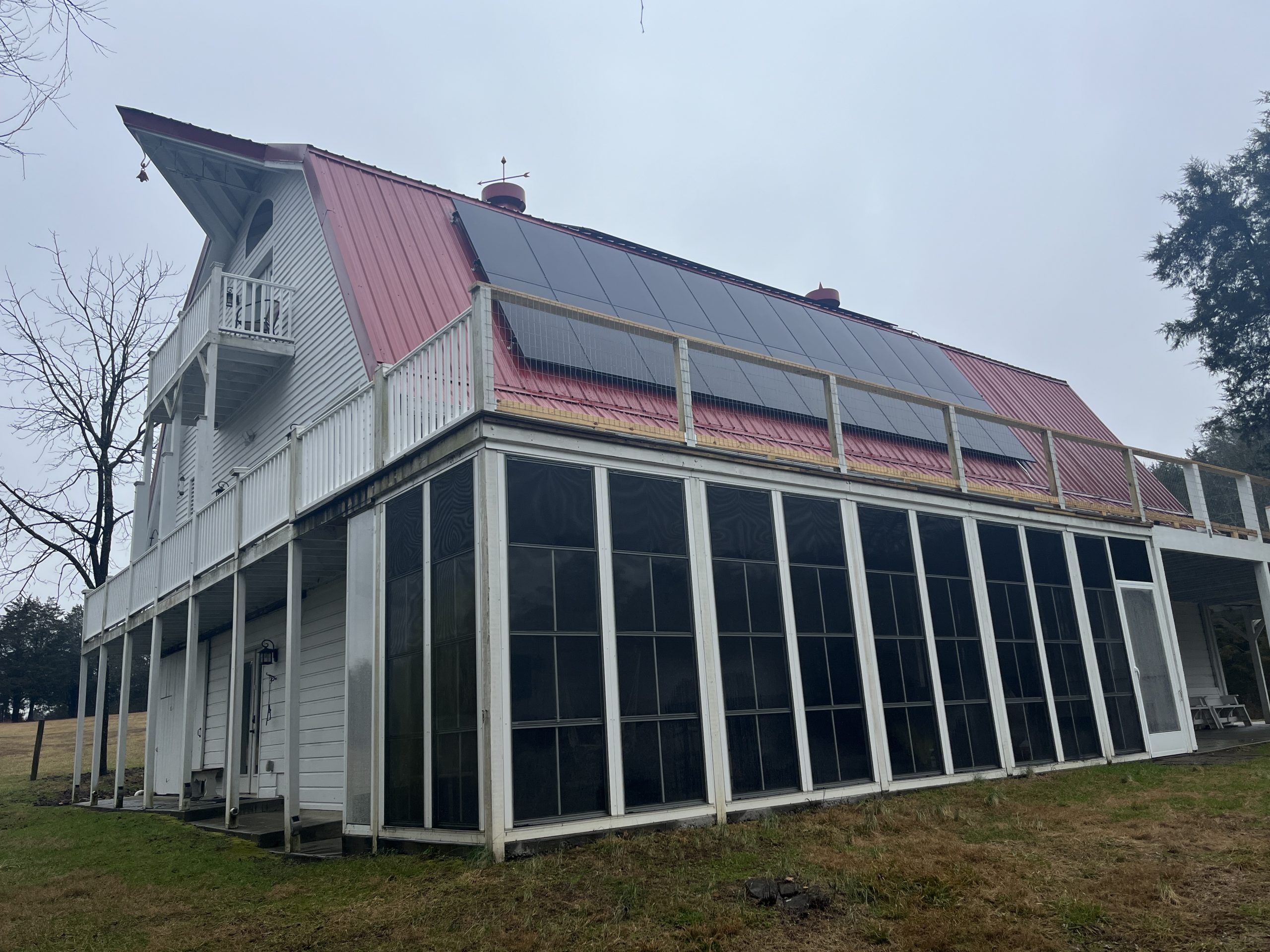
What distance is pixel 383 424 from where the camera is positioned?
29.7ft

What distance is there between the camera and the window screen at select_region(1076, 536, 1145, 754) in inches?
490

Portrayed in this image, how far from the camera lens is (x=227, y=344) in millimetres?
13531

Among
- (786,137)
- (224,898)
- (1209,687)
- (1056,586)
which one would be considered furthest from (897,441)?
(1209,687)

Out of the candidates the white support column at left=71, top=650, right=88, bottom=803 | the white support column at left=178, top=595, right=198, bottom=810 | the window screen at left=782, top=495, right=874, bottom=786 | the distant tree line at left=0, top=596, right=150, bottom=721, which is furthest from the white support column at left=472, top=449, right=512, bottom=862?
the distant tree line at left=0, top=596, right=150, bottom=721

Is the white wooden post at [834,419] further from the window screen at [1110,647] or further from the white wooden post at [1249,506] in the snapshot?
the white wooden post at [1249,506]

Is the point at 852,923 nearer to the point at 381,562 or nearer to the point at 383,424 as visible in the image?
the point at 381,562

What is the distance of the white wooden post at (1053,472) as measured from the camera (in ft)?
42.0

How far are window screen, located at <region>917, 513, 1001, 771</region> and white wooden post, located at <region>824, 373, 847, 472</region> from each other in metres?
1.40

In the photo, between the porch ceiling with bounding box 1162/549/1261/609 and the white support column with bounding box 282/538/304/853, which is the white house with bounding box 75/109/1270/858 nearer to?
the white support column with bounding box 282/538/304/853

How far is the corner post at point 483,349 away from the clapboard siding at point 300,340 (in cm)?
383

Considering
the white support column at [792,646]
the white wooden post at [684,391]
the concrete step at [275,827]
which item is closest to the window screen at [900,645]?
the white support column at [792,646]

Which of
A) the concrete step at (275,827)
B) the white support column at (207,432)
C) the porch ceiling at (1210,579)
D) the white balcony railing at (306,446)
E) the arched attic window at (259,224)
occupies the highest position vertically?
the arched attic window at (259,224)

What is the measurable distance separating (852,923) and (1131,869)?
2207 mm

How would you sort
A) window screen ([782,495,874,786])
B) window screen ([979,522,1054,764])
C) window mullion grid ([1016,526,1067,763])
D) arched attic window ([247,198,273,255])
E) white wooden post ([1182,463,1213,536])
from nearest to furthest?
1. window screen ([782,495,874,786])
2. window screen ([979,522,1054,764])
3. window mullion grid ([1016,526,1067,763])
4. arched attic window ([247,198,273,255])
5. white wooden post ([1182,463,1213,536])
